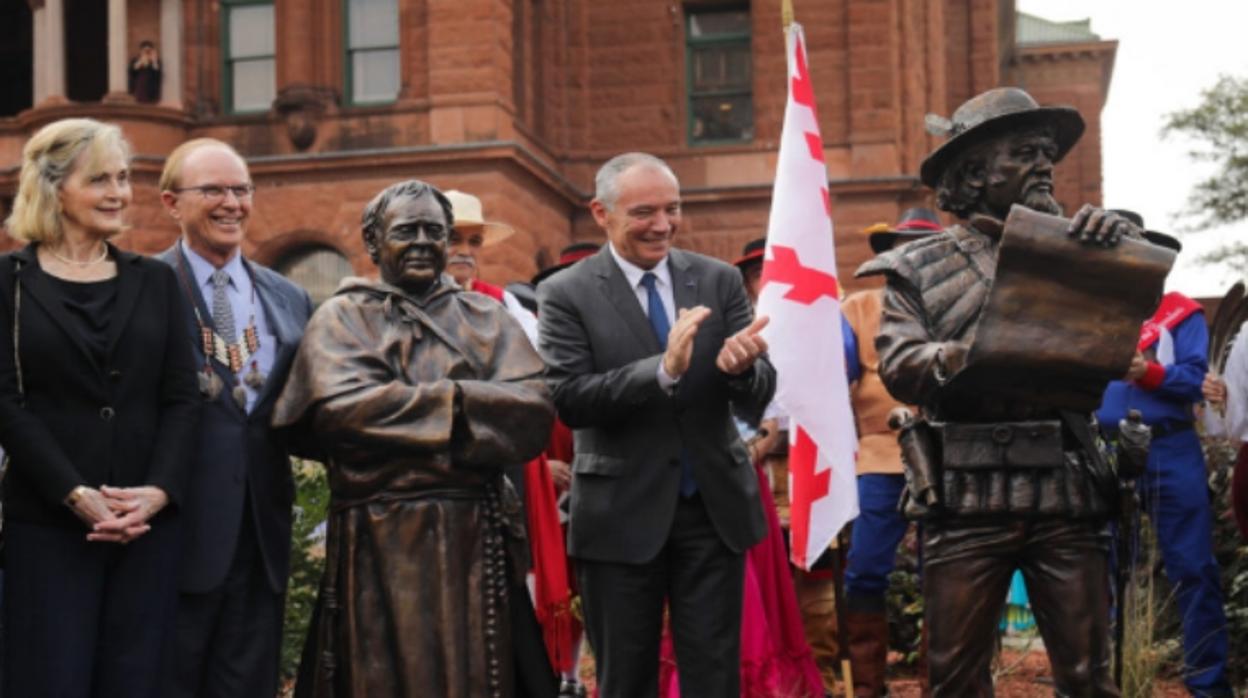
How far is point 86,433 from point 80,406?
0.30ft

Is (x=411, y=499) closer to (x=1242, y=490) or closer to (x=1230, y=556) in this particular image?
(x=1242, y=490)

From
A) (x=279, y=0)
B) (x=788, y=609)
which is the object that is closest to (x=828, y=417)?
(x=788, y=609)

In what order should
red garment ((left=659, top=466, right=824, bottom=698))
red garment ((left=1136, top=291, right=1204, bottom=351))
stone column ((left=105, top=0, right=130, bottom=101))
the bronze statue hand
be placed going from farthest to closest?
stone column ((left=105, top=0, right=130, bottom=101)) < red garment ((left=1136, top=291, right=1204, bottom=351)) < red garment ((left=659, top=466, right=824, bottom=698)) < the bronze statue hand

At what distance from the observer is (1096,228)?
536 cm

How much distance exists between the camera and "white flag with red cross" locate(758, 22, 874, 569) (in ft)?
26.1

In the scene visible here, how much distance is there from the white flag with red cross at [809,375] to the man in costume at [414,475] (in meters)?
2.32

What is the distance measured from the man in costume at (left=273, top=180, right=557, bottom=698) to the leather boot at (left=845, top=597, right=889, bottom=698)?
3.20 metres

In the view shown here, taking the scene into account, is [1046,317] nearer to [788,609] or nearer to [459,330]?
[459,330]

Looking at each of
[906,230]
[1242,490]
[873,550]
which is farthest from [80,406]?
[1242,490]

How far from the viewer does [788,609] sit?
8.30 meters

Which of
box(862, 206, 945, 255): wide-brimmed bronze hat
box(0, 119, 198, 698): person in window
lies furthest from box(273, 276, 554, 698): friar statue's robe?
box(862, 206, 945, 255): wide-brimmed bronze hat

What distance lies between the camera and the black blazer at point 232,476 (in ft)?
19.2

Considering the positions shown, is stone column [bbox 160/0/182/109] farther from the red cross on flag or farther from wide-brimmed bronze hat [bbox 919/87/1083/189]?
wide-brimmed bronze hat [bbox 919/87/1083/189]

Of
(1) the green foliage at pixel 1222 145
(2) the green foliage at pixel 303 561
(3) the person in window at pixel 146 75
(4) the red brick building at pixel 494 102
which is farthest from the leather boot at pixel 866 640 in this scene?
(1) the green foliage at pixel 1222 145
